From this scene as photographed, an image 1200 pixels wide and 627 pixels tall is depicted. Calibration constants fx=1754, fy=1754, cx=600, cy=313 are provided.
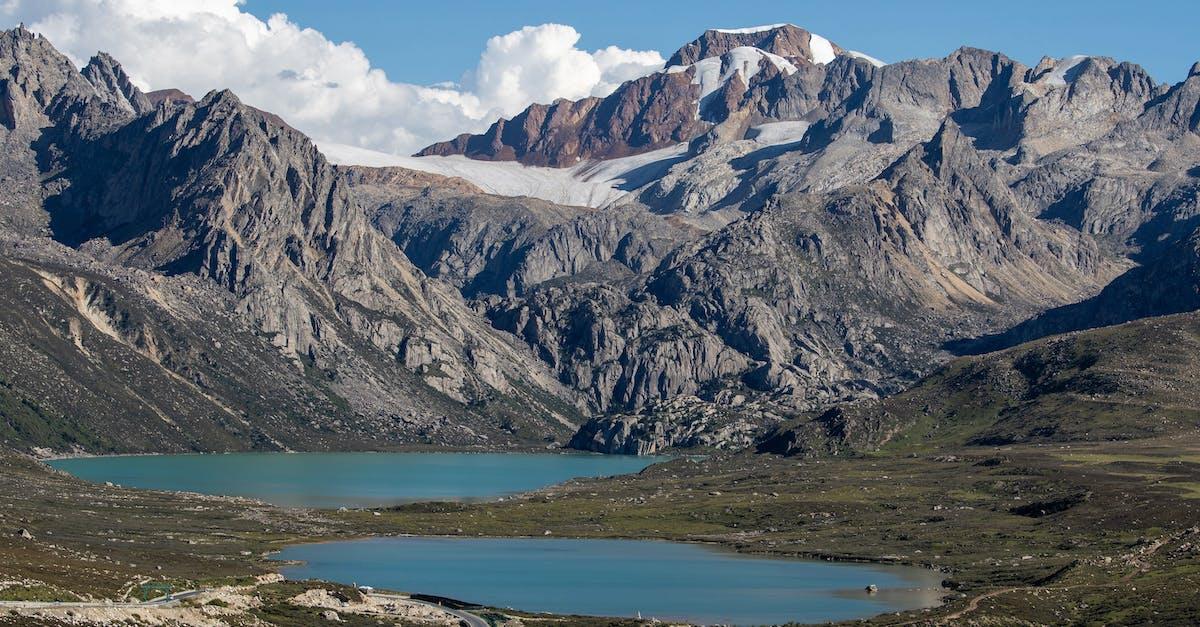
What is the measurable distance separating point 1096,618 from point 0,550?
3697 inches

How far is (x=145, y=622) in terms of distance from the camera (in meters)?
→ 123

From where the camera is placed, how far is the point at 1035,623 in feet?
491

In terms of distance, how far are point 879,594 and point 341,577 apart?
192 ft

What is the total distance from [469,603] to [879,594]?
44.0 m

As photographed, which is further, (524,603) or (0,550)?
(524,603)

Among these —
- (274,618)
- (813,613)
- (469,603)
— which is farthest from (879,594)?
(274,618)

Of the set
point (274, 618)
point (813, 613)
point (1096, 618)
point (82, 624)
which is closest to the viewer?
point (82, 624)

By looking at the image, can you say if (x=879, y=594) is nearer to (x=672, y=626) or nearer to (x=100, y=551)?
(x=672, y=626)

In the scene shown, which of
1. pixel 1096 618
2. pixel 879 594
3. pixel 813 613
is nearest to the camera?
pixel 1096 618

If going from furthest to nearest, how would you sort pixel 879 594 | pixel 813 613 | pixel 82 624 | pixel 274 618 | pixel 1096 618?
pixel 879 594 < pixel 813 613 < pixel 1096 618 < pixel 274 618 < pixel 82 624

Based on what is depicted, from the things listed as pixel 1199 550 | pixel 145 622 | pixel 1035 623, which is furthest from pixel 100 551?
pixel 1199 550

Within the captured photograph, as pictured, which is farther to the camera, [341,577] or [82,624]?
[341,577]

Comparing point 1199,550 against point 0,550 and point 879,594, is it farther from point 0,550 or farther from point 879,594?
point 0,550

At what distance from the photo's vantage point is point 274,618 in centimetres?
13875
